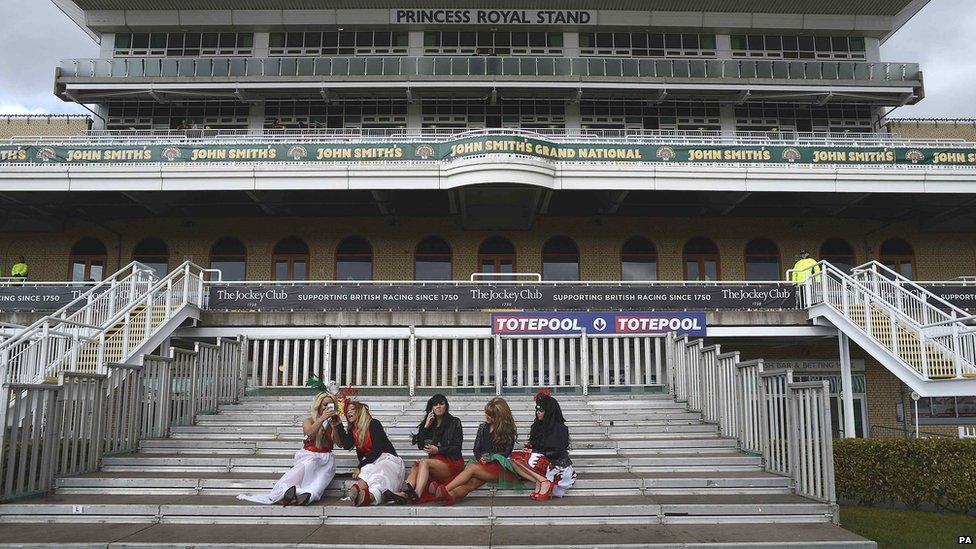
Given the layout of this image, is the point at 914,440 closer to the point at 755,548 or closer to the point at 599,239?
the point at 755,548

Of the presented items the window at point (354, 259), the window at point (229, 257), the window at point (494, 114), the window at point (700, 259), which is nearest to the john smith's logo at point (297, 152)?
the window at point (354, 259)

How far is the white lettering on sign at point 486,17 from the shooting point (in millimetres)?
29797

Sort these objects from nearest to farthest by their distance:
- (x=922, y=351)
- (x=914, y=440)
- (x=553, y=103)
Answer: (x=914, y=440), (x=922, y=351), (x=553, y=103)

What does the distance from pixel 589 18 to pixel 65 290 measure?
71.5ft

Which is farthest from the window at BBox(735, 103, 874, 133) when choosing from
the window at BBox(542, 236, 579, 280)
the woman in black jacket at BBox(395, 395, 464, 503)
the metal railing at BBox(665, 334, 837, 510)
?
the woman in black jacket at BBox(395, 395, 464, 503)

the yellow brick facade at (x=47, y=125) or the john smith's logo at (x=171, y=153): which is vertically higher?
the yellow brick facade at (x=47, y=125)

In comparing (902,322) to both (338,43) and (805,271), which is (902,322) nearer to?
(805,271)

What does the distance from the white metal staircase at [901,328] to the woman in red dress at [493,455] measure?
32.8ft

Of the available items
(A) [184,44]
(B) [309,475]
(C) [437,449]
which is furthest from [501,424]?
(A) [184,44]

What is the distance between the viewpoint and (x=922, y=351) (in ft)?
47.7

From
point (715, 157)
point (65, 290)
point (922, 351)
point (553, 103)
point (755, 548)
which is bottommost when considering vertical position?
point (755, 548)

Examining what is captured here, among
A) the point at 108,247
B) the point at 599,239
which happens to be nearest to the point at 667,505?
the point at 599,239

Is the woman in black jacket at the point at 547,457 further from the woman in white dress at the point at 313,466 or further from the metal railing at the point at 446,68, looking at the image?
the metal railing at the point at 446,68

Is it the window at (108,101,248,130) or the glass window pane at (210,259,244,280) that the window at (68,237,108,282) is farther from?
the window at (108,101,248,130)
